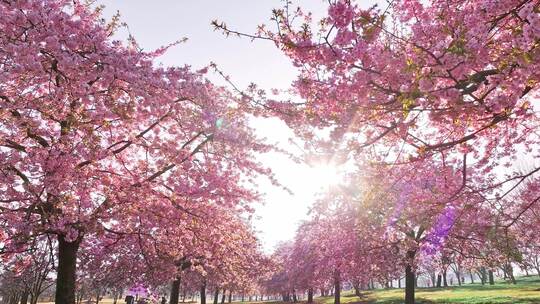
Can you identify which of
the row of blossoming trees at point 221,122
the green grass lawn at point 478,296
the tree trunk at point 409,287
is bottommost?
the green grass lawn at point 478,296

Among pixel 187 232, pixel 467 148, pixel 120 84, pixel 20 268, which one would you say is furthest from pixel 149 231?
pixel 467 148

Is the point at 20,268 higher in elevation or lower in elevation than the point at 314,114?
lower

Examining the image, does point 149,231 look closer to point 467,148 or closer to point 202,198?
point 202,198

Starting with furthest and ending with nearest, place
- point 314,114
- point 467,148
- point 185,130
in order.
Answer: point 185,130 → point 467,148 → point 314,114

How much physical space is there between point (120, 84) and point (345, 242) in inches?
587

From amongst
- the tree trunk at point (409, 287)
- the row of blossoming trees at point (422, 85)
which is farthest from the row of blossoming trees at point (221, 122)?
the tree trunk at point (409, 287)

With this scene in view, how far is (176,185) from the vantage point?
12.1 meters

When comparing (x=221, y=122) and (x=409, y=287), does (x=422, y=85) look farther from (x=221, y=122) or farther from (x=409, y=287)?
(x=409, y=287)

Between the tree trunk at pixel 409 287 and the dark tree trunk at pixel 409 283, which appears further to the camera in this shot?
the tree trunk at pixel 409 287

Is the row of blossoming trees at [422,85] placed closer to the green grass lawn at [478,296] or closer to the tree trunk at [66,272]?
the tree trunk at [66,272]

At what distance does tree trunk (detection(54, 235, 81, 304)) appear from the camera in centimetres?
1175

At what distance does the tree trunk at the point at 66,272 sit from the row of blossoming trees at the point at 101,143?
0.03 m

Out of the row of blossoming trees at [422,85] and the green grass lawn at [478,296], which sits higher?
the row of blossoming trees at [422,85]

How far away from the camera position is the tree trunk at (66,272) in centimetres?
1175
